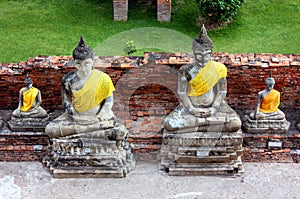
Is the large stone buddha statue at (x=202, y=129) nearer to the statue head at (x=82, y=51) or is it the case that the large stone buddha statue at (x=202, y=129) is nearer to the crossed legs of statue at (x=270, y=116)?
the crossed legs of statue at (x=270, y=116)

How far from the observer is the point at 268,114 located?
924 centimetres

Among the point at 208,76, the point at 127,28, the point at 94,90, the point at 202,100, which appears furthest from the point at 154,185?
the point at 127,28

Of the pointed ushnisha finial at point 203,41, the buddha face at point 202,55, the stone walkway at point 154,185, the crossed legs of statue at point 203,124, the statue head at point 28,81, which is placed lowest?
the stone walkway at point 154,185

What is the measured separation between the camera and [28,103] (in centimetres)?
934

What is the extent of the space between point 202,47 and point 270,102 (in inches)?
62.5

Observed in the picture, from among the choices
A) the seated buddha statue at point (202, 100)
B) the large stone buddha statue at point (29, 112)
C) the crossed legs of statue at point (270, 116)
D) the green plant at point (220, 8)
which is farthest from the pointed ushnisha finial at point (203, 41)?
the green plant at point (220, 8)

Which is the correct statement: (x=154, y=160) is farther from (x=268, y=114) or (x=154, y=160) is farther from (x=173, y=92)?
(x=268, y=114)

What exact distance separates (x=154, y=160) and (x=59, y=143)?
5.26ft

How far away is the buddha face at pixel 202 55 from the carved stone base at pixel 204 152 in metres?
1.14

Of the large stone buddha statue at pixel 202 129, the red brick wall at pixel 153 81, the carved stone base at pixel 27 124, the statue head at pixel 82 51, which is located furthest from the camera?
the red brick wall at pixel 153 81

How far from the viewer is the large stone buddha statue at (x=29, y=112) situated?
930 centimetres

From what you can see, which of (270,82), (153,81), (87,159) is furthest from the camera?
(153,81)

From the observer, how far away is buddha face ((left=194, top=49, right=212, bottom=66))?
860cm

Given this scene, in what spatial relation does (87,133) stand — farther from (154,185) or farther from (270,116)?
(270,116)
